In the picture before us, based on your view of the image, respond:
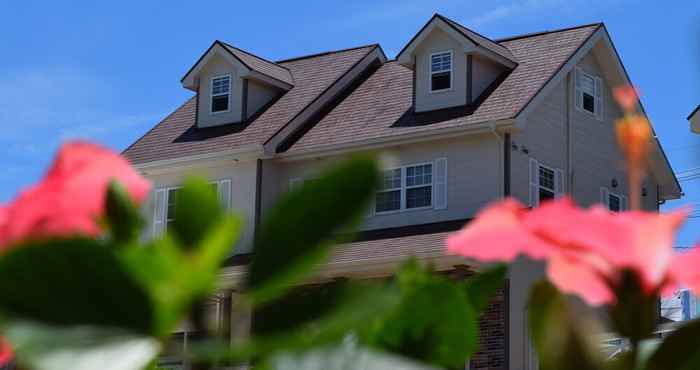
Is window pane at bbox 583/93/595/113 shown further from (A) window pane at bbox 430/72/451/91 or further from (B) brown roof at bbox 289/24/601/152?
(A) window pane at bbox 430/72/451/91

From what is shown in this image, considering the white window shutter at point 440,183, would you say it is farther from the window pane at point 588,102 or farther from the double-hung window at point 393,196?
the window pane at point 588,102

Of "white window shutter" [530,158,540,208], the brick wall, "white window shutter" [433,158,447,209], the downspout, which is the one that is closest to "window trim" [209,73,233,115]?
"white window shutter" [433,158,447,209]

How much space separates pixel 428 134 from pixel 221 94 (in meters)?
6.03

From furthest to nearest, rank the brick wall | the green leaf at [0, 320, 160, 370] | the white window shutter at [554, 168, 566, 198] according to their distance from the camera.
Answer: the white window shutter at [554, 168, 566, 198]
the brick wall
the green leaf at [0, 320, 160, 370]

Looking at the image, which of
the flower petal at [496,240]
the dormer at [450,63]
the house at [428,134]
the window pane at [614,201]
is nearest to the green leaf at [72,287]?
the flower petal at [496,240]

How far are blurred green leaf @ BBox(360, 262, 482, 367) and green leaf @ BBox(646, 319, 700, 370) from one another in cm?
11

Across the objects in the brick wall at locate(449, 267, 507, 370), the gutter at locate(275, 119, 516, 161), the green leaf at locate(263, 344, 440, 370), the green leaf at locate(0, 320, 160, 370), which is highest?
the gutter at locate(275, 119, 516, 161)

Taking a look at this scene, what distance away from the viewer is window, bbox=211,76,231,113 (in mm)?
27672

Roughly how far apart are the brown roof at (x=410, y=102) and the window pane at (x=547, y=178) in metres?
1.76

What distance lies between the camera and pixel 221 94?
27.7m

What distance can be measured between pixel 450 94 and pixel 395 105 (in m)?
1.59

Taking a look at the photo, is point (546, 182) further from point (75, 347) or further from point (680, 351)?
point (75, 347)

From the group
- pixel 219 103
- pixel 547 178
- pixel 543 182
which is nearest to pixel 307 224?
pixel 543 182

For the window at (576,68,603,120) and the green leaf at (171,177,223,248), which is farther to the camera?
the window at (576,68,603,120)
